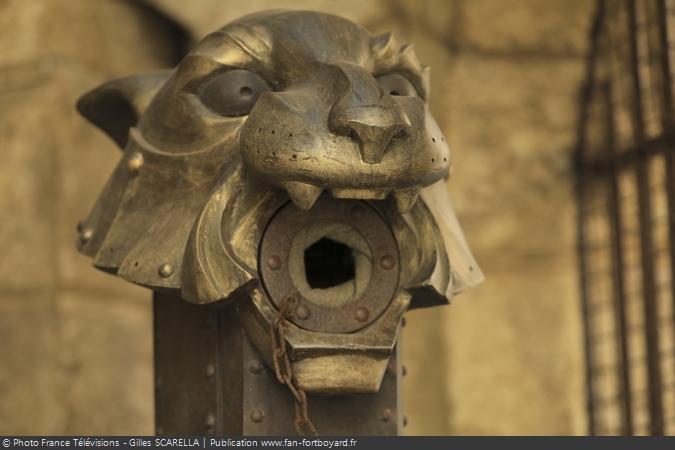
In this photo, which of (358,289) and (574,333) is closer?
(358,289)

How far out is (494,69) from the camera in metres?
2.26

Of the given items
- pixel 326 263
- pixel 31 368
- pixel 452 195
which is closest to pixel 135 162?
pixel 326 263

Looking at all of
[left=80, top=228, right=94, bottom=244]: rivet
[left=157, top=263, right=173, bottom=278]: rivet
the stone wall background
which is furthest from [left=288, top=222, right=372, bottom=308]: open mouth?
the stone wall background

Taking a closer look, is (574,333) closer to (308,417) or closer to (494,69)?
(494,69)

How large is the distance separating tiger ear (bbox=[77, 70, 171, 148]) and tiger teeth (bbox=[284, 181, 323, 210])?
0.32 m

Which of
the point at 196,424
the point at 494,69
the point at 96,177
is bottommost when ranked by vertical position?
the point at 196,424

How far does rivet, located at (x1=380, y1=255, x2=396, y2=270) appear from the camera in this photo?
1381mm

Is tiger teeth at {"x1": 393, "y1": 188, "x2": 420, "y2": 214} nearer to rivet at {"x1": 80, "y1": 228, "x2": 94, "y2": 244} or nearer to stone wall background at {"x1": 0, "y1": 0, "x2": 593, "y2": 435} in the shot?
rivet at {"x1": 80, "y1": 228, "x2": 94, "y2": 244}

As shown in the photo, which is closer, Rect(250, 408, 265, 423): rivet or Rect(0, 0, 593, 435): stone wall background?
Rect(250, 408, 265, 423): rivet

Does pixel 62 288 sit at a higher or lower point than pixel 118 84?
lower

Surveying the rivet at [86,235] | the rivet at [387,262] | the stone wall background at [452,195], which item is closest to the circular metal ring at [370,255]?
the rivet at [387,262]

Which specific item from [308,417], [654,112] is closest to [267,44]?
[308,417]

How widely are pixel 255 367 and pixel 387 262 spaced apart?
16 centimetres

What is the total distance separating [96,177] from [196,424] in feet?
2.54
